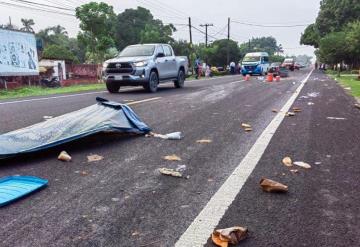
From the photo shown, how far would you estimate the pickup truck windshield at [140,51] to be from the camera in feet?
48.8

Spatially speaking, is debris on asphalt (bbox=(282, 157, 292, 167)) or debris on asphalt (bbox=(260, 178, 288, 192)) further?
debris on asphalt (bbox=(282, 157, 292, 167))

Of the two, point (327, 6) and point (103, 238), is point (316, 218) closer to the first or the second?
point (103, 238)

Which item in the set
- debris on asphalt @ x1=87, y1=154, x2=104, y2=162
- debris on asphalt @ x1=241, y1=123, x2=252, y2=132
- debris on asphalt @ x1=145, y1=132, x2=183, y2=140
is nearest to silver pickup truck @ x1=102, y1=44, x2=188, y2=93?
debris on asphalt @ x1=241, y1=123, x2=252, y2=132

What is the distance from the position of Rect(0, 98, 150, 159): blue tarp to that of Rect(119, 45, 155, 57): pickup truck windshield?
869 centimetres

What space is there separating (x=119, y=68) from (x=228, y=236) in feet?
40.6

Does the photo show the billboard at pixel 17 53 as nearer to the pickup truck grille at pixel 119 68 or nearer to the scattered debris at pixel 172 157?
the pickup truck grille at pixel 119 68

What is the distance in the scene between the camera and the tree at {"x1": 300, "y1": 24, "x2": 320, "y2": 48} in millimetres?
66375

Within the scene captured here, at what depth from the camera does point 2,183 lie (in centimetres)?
367

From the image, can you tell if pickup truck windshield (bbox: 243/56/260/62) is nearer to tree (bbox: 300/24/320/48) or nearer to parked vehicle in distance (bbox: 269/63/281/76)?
parked vehicle in distance (bbox: 269/63/281/76)

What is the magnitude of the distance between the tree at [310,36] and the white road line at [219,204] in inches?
2586

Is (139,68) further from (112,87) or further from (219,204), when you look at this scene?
(219,204)

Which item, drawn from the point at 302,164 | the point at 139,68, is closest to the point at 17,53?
the point at 139,68

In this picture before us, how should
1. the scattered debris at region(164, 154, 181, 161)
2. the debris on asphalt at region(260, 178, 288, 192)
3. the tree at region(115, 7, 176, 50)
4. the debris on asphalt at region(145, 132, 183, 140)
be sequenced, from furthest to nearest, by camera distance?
the tree at region(115, 7, 176, 50), the debris on asphalt at region(145, 132, 183, 140), the scattered debris at region(164, 154, 181, 161), the debris on asphalt at region(260, 178, 288, 192)

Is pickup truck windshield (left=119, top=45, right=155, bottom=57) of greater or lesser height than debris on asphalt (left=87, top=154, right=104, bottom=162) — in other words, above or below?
above
